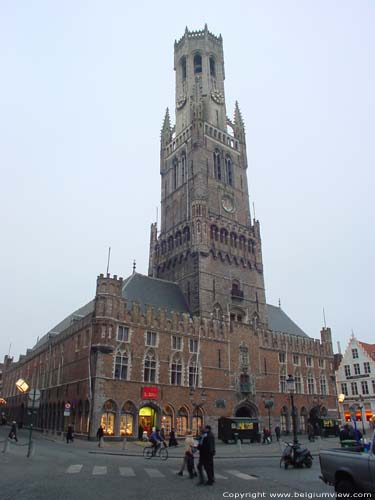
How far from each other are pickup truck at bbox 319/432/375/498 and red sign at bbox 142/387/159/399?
30.6 metres

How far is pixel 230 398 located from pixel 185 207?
85.3ft

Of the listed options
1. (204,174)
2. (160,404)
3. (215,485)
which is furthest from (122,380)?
(204,174)

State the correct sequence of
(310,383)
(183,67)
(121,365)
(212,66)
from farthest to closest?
(183,67) → (212,66) → (310,383) → (121,365)

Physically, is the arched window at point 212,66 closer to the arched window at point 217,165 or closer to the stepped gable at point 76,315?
the arched window at point 217,165

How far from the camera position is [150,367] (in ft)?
137

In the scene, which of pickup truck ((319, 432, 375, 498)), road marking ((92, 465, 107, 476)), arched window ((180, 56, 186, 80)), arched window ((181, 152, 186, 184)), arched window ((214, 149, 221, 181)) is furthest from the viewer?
arched window ((180, 56, 186, 80))

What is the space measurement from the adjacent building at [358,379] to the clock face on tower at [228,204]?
30733 mm

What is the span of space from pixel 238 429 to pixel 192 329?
450 inches

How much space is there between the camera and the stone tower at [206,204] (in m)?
52.8

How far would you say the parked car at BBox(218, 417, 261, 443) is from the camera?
39.2 m

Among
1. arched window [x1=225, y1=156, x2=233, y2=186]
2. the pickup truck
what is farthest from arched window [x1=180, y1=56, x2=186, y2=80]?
the pickup truck

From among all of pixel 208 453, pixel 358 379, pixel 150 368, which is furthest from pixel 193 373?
pixel 358 379

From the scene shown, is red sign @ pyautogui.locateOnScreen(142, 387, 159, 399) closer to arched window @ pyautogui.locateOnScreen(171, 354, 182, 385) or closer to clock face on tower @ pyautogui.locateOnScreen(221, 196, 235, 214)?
arched window @ pyautogui.locateOnScreen(171, 354, 182, 385)

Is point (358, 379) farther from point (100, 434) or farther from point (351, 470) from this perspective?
point (351, 470)
